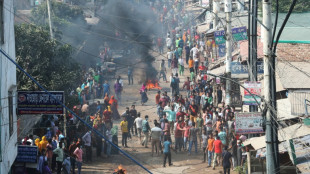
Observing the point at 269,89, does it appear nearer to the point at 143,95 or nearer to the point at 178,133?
the point at 178,133

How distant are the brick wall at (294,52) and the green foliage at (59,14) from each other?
1713 centimetres

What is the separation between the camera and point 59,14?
39.5m

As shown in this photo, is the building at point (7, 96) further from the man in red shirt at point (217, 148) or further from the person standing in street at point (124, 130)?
the man in red shirt at point (217, 148)

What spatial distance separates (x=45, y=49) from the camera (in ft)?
75.5

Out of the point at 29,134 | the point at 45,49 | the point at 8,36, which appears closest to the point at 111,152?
the point at 29,134

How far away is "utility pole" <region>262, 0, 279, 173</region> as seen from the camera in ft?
40.3

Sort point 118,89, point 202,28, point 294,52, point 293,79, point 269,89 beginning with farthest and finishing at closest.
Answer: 1. point 202,28
2. point 118,89
3. point 294,52
4. point 293,79
5. point 269,89

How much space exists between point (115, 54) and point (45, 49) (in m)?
14.5

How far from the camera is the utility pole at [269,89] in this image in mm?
12273

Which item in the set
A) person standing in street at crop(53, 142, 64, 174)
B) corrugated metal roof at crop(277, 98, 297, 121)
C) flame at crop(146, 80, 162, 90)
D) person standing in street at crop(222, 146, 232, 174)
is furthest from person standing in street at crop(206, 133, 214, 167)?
flame at crop(146, 80, 162, 90)

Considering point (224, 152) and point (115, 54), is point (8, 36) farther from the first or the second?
point (115, 54)

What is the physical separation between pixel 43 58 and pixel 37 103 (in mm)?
7955

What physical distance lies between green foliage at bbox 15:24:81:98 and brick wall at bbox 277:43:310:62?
893 centimetres

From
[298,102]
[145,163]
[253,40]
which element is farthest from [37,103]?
[298,102]
